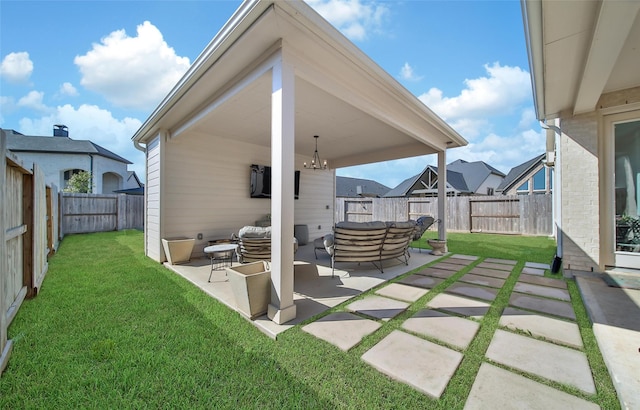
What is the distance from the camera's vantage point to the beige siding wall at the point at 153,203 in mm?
5465

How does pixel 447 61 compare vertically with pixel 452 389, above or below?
above

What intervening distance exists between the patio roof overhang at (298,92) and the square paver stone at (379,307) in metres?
2.79

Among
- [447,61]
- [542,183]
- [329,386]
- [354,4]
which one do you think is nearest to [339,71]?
[354,4]

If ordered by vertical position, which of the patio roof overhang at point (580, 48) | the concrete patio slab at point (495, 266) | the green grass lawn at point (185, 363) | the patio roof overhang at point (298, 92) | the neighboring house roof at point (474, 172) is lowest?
the concrete patio slab at point (495, 266)

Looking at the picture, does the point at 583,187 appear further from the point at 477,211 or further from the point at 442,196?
the point at 477,211

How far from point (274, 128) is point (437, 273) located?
3877 mm

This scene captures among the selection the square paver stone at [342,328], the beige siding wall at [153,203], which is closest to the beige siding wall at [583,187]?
the square paver stone at [342,328]

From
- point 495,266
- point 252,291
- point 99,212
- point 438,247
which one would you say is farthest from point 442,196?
point 99,212

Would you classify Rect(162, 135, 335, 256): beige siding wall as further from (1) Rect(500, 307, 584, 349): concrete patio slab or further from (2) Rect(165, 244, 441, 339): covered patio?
(1) Rect(500, 307, 584, 349): concrete patio slab

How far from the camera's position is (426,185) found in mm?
20703

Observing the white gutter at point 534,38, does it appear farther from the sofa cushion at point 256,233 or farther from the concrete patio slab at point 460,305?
the sofa cushion at point 256,233

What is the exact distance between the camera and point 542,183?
1678 centimetres

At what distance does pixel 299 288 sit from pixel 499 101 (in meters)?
27.5

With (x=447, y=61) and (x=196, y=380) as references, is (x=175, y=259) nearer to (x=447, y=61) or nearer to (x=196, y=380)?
(x=196, y=380)
